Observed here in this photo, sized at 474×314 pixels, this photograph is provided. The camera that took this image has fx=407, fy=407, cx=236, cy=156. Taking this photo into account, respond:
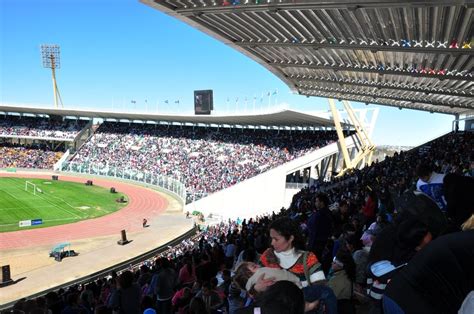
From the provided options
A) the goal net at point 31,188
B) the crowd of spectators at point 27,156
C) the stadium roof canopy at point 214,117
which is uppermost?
the stadium roof canopy at point 214,117

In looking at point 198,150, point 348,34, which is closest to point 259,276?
point 348,34

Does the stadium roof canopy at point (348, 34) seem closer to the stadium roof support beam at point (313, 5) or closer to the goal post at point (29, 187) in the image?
the stadium roof support beam at point (313, 5)

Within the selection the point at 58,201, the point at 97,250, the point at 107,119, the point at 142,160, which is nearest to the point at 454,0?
the point at 97,250

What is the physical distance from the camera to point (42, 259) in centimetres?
2006

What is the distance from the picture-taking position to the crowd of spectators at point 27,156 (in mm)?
57438

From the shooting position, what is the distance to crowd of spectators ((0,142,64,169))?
188ft

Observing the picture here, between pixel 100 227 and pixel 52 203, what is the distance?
8604 mm

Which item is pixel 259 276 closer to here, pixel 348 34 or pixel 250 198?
pixel 348 34

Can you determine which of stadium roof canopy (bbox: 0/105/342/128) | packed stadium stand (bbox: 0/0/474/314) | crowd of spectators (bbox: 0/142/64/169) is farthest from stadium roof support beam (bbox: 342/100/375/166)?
crowd of spectators (bbox: 0/142/64/169)

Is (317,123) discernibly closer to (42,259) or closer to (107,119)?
(42,259)

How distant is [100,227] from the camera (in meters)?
27.4

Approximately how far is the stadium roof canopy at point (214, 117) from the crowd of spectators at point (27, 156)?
5763mm

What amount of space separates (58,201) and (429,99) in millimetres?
29348

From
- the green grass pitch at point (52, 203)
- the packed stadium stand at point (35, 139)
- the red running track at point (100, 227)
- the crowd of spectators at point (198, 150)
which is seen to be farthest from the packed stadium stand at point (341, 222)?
the packed stadium stand at point (35, 139)
